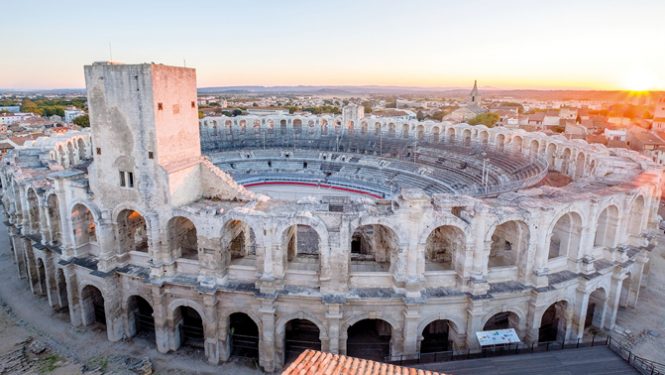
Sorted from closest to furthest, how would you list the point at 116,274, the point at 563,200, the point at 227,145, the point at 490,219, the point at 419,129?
the point at 490,219 → the point at 563,200 → the point at 116,274 → the point at 419,129 → the point at 227,145

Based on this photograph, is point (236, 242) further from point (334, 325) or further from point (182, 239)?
point (334, 325)

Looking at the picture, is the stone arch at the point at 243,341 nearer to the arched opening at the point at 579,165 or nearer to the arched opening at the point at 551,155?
the arched opening at the point at 579,165

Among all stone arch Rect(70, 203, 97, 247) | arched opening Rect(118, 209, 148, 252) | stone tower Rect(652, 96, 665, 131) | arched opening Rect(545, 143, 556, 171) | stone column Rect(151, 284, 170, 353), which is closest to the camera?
stone column Rect(151, 284, 170, 353)

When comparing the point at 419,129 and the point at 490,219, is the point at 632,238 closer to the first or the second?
the point at 490,219

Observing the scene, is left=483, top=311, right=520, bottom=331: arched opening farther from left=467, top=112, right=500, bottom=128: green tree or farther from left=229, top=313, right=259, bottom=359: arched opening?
left=467, top=112, right=500, bottom=128: green tree

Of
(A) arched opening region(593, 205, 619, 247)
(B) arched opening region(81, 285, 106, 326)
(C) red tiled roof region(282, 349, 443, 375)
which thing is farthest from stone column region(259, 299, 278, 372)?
(A) arched opening region(593, 205, 619, 247)

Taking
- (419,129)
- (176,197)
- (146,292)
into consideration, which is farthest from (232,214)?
(419,129)
